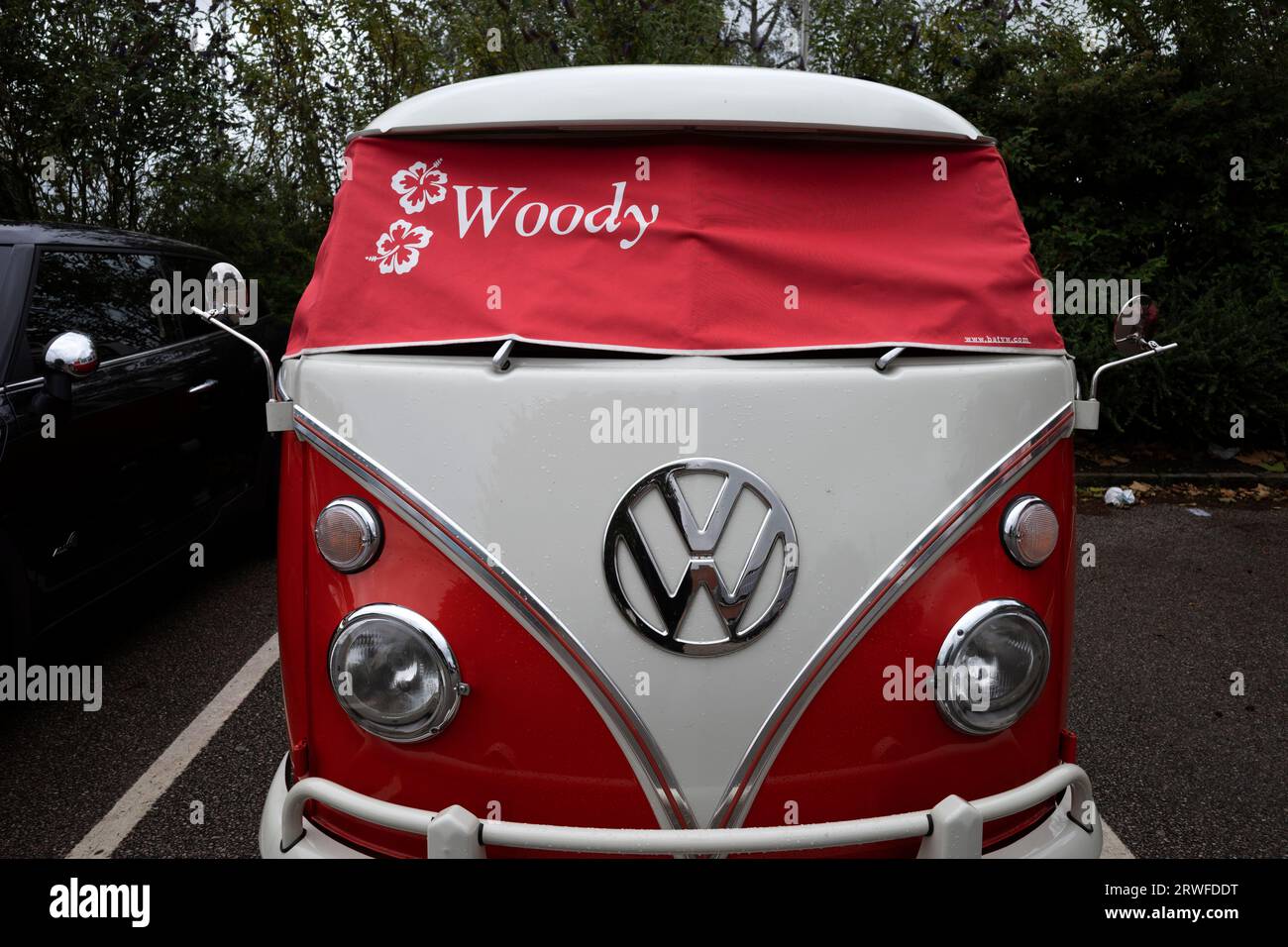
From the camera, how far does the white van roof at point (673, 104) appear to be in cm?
197

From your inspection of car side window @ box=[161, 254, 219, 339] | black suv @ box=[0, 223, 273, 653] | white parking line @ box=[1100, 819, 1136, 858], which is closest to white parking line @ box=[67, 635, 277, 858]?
black suv @ box=[0, 223, 273, 653]

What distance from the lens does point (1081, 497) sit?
660 centimetres

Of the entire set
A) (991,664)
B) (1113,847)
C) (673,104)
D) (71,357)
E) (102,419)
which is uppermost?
(673,104)

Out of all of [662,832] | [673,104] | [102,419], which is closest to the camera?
[662,832]

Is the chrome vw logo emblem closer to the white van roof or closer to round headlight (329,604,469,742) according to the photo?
round headlight (329,604,469,742)

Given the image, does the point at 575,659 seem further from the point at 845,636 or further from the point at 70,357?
the point at 70,357

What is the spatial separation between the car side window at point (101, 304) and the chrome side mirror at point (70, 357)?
32 cm

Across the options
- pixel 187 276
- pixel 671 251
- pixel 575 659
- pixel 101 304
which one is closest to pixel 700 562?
pixel 575 659

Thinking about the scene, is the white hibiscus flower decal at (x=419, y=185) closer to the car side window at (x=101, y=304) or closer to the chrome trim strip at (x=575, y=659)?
the chrome trim strip at (x=575, y=659)

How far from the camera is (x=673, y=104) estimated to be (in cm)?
196

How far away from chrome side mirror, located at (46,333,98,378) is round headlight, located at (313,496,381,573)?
1.85 metres

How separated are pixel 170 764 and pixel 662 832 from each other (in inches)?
89.3

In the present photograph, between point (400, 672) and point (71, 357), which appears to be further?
point (71, 357)

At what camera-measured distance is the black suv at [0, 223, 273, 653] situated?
309cm
